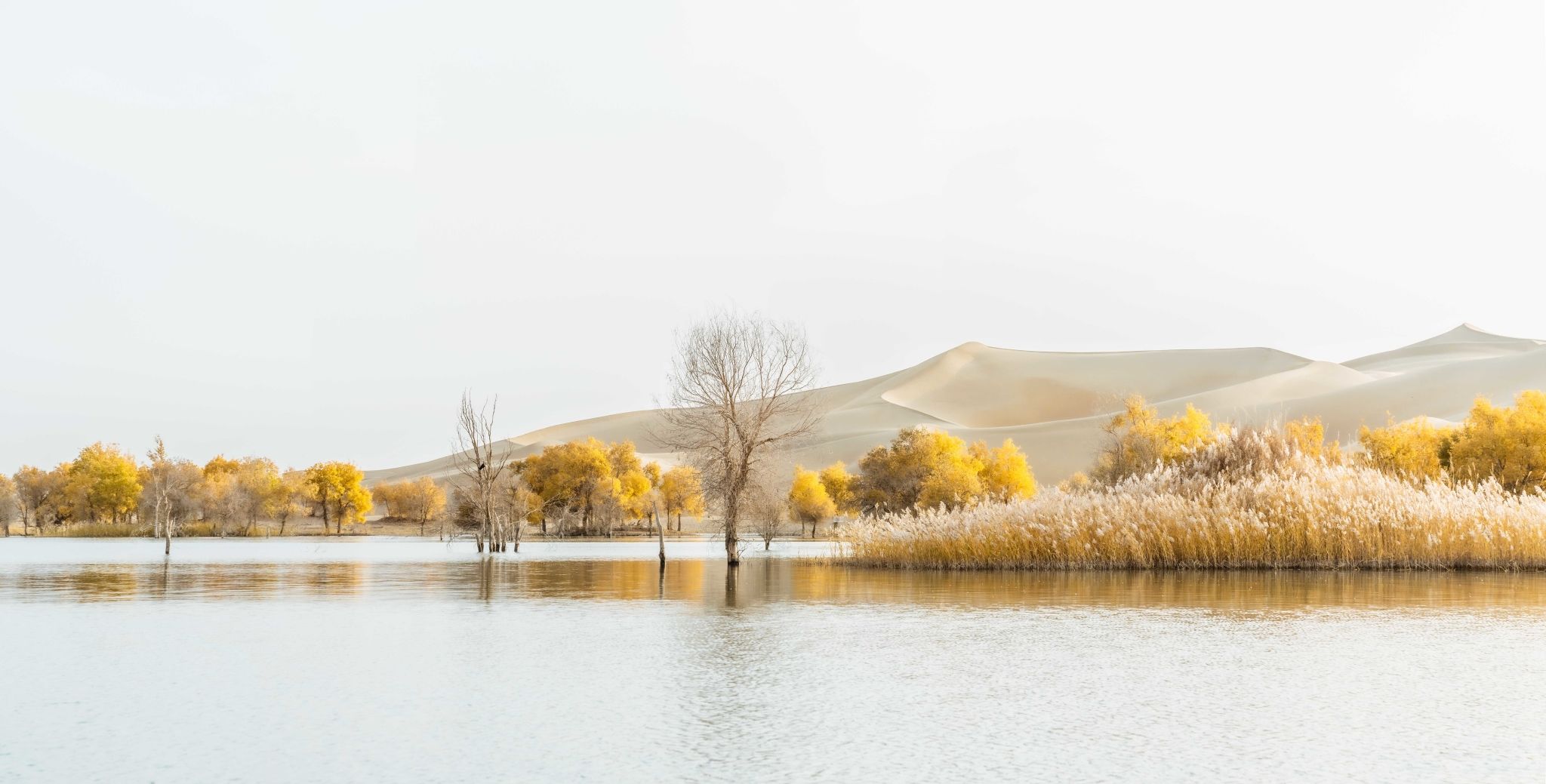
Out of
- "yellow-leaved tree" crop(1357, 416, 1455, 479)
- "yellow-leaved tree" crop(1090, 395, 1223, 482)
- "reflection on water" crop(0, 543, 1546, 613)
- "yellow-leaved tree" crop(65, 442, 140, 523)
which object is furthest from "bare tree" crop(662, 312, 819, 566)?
"yellow-leaved tree" crop(65, 442, 140, 523)

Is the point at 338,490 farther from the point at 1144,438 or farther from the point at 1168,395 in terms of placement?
the point at 1168,395

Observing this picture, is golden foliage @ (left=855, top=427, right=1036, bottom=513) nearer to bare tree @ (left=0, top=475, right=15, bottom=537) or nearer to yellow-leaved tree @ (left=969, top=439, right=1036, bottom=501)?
yellow-leaved tree @ (left=969, top=439, right=1036, bottom=501)

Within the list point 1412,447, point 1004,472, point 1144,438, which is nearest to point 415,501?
point 1004,472

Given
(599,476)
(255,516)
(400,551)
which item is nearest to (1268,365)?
(599,476)

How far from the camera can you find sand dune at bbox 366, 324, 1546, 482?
127m

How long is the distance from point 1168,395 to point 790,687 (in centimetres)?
17214

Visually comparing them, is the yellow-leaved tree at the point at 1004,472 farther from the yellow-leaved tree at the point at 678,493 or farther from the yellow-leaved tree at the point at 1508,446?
the yellow-leaved tree at the point at 1508,446

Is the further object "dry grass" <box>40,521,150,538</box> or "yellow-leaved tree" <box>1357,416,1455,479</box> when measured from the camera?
"dry grass" <box>40,521,150,538</box>

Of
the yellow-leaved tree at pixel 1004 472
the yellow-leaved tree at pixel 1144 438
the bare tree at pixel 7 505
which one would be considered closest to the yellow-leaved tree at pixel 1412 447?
the yellow-leaved tree at pixel 1144 438

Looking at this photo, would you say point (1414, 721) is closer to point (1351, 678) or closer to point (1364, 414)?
point (1351, 678)

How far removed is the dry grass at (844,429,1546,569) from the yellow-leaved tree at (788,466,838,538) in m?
59.0

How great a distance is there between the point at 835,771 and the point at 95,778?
11.8 feet

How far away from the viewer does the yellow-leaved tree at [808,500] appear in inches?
3280

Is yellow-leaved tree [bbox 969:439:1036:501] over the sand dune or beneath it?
beneath
